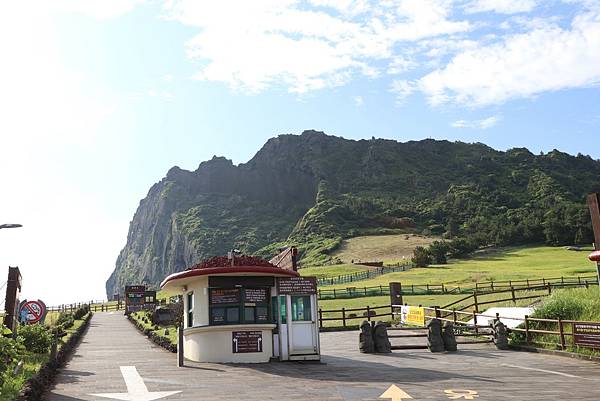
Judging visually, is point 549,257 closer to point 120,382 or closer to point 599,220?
point 599,220

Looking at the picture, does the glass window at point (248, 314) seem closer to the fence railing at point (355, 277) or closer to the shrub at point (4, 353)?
the shrub at point (4, 353)

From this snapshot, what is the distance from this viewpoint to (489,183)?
18975 centimetres

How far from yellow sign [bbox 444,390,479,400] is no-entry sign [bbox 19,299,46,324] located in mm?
15672

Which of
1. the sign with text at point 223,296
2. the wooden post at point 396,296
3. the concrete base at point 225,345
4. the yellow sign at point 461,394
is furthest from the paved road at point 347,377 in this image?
the wooden post at point 396,296

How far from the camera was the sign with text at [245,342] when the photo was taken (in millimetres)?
16953

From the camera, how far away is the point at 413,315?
30.2m

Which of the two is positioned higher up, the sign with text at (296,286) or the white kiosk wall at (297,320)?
the sign with text at (296,286)

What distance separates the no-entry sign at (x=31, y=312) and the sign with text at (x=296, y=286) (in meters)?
9.75

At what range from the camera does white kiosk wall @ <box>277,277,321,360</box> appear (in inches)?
682

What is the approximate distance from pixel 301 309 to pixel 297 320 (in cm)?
37

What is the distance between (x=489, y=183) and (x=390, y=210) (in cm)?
3978

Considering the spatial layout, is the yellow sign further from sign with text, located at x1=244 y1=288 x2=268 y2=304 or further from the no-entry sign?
the no-entry sign

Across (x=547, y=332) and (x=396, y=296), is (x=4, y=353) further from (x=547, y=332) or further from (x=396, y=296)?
(x=396, y=296)

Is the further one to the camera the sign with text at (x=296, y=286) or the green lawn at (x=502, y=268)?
the green lawn at (x=502, y=268)
